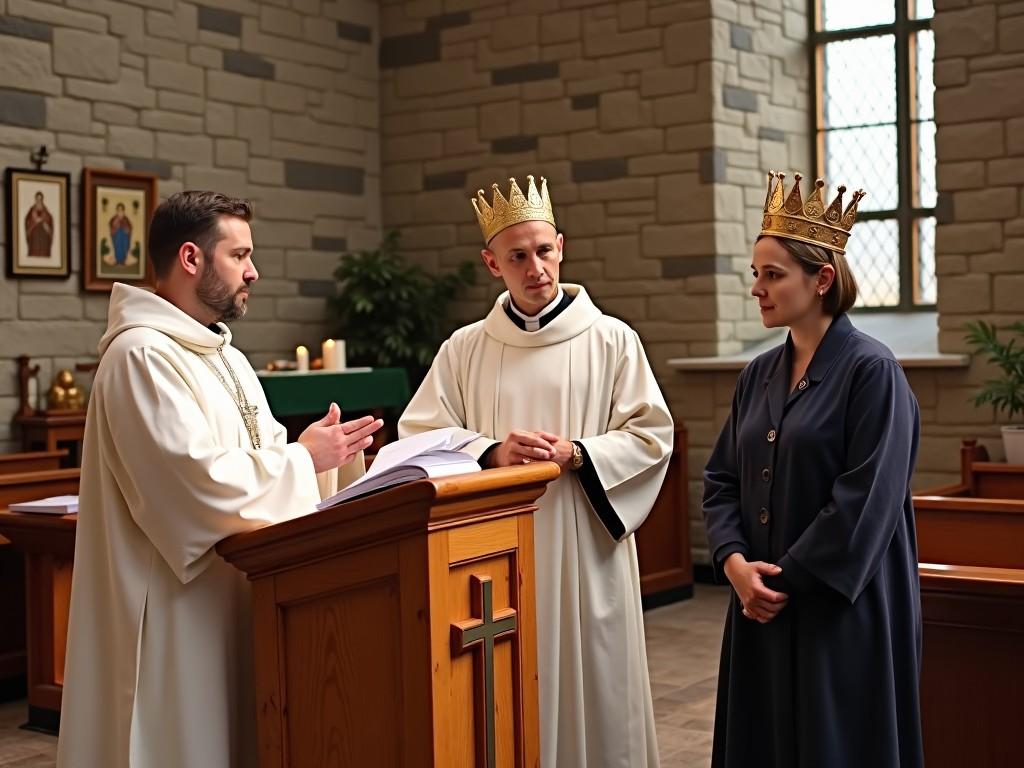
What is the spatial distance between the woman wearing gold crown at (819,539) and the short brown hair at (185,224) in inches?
44.6

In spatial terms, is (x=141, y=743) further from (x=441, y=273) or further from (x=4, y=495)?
(x=441, y=273)

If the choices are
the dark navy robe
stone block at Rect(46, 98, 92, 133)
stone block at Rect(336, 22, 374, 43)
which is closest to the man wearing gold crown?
the dark navy robe

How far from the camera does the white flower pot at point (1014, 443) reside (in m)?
5.92

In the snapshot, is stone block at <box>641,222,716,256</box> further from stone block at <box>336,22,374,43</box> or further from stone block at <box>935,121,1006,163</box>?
stone block at <box>336,22,374,43</box>

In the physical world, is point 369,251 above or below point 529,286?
above

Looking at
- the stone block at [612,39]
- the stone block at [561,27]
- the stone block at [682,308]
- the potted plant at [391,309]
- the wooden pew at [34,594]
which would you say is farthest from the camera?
the potted plant at [391,309]

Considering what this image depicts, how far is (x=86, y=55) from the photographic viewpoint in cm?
677

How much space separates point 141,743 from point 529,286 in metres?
1.43

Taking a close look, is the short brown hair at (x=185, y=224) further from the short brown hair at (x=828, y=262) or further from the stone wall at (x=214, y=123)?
the stone wall at (x=214, y=123)

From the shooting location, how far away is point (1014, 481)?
210 inches

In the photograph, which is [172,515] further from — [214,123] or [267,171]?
[267,171]

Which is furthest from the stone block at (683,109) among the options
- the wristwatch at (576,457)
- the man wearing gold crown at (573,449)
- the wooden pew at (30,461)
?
the wristwatch at (576,457)

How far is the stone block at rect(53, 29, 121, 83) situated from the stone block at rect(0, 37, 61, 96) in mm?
58

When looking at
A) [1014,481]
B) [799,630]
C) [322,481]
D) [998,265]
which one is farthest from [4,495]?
[998,265]
